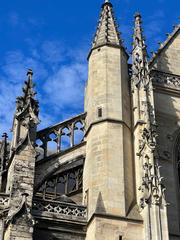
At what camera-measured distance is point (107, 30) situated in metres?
17.3

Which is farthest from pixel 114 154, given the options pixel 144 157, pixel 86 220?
pixel 86 220

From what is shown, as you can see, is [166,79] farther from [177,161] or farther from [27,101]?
[27,101]

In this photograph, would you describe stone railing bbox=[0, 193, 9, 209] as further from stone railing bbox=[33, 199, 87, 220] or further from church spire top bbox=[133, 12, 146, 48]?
church spire top bbox=[133, 12, 146, 48]

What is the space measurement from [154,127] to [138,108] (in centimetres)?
80

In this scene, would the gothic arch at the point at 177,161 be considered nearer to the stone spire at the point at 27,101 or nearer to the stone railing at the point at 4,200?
the stone spire at the point at 27,101

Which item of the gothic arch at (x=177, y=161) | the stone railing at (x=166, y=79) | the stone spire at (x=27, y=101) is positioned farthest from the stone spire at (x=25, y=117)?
the stone railing at (x=166, y=79)

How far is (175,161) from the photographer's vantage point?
1573 centimetres

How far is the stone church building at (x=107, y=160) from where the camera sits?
12883 millimetres

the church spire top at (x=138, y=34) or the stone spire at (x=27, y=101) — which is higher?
the church spire top at (x=138, y=34)

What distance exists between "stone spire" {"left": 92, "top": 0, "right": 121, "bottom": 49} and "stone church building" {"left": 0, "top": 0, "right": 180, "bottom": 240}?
0.03m

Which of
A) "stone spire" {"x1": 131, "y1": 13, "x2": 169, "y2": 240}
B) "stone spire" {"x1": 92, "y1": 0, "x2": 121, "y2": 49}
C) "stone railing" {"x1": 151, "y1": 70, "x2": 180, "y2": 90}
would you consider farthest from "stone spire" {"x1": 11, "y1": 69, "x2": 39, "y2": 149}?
"stone railing" {"x1": 151, "y1": 70, "x2": 180, "y2": 90}

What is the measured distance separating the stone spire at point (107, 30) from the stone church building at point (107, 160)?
0.03m

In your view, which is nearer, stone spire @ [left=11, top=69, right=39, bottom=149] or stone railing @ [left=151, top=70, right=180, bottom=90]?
stone spire @ [left=11, top=69, right=39, bottom=149]

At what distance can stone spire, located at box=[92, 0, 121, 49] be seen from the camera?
1695 cm
